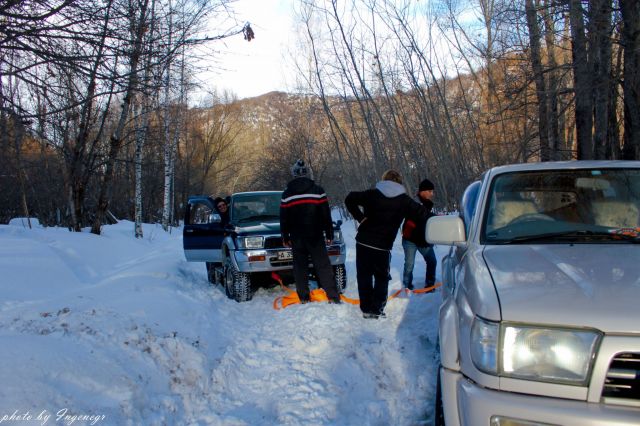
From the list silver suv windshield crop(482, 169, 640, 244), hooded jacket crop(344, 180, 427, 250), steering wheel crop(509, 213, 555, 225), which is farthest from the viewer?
hooded jacket crop(344, 180, 427, 250)

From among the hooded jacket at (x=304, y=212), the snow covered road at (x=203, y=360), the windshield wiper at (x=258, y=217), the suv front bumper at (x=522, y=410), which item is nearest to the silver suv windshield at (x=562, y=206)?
the suv front bumper at (x=522, y=410)

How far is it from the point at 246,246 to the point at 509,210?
472 cm

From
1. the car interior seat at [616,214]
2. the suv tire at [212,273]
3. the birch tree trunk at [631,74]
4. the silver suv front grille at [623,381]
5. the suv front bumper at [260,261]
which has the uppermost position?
the birch tree trunk at [631,74]

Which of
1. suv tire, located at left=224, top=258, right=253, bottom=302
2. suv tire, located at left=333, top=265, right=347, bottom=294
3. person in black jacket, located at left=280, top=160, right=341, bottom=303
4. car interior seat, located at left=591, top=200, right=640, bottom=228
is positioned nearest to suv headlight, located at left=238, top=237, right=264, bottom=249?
suv tire, located at left=224, top=258, right=253, bottom=302

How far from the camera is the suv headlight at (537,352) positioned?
206cm

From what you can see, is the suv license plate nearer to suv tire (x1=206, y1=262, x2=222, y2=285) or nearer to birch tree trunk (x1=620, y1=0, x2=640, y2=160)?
suv tire (x1=206, y1=262, x2=222, y2=285)

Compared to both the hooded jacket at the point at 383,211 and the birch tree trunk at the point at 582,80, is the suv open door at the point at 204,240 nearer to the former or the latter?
the hooded jacket at the point at 383,211

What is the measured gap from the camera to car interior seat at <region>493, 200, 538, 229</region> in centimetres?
348

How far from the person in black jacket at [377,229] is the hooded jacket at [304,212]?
2.54 feet

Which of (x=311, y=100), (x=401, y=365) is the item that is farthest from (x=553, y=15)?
(x=311, y=100)

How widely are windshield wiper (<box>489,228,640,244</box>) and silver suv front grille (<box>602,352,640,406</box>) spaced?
1.22 meters

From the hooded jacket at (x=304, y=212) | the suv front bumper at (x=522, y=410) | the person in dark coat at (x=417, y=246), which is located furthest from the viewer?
the person in dark coat at (x=417, y=246)

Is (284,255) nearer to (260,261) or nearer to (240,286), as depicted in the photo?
(260,261)

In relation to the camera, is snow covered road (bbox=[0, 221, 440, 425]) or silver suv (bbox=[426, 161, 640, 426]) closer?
silver suv (bbox=[426, 161, 640, 426])
